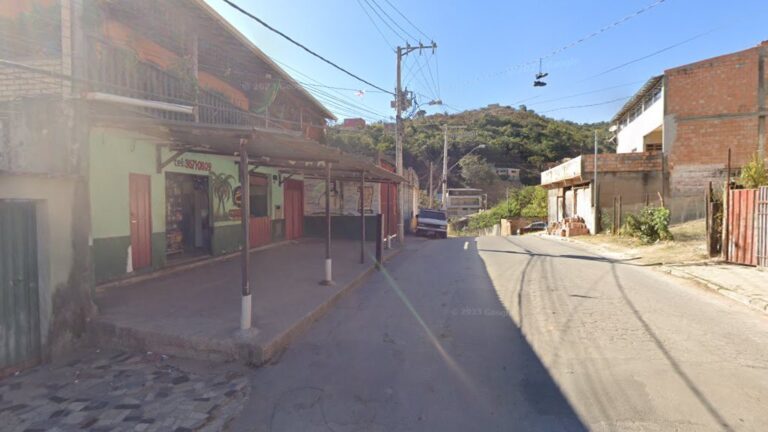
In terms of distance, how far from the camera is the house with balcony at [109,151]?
471 cm

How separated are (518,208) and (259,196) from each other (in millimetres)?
34198

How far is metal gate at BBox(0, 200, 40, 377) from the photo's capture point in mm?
4277

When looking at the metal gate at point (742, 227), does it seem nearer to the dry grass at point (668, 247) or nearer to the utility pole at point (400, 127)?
the dry grass at point (668, 247)

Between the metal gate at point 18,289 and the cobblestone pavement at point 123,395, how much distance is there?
23 centimetres

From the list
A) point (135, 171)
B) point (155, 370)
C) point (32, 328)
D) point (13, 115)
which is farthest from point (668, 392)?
point (135, 171)

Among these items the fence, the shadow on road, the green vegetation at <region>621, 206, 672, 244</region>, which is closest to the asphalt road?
the shadow on road

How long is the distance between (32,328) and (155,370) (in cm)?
145

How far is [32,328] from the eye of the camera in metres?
4.55

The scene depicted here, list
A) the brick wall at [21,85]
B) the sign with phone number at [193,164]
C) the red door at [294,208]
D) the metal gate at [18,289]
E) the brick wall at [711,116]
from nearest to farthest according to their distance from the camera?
the metal gate at [18,289] → the brick wall at [21,85] → the sign with phone number at [193,164] → the red door at [294,208] → the brick wall at [711,116]

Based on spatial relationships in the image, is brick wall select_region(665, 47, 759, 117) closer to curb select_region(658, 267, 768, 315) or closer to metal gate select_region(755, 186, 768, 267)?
metal gate select_region(755, 186, 768, 267)

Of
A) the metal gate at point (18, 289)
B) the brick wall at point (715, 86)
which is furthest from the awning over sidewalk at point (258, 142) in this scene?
the brick wall at point (715, 86)

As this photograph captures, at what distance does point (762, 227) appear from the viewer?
9805 millimetres

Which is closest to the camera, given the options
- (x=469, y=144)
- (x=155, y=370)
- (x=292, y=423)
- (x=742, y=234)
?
(x=292, y=423)

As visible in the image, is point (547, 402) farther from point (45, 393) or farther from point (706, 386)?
point (45, 393)
